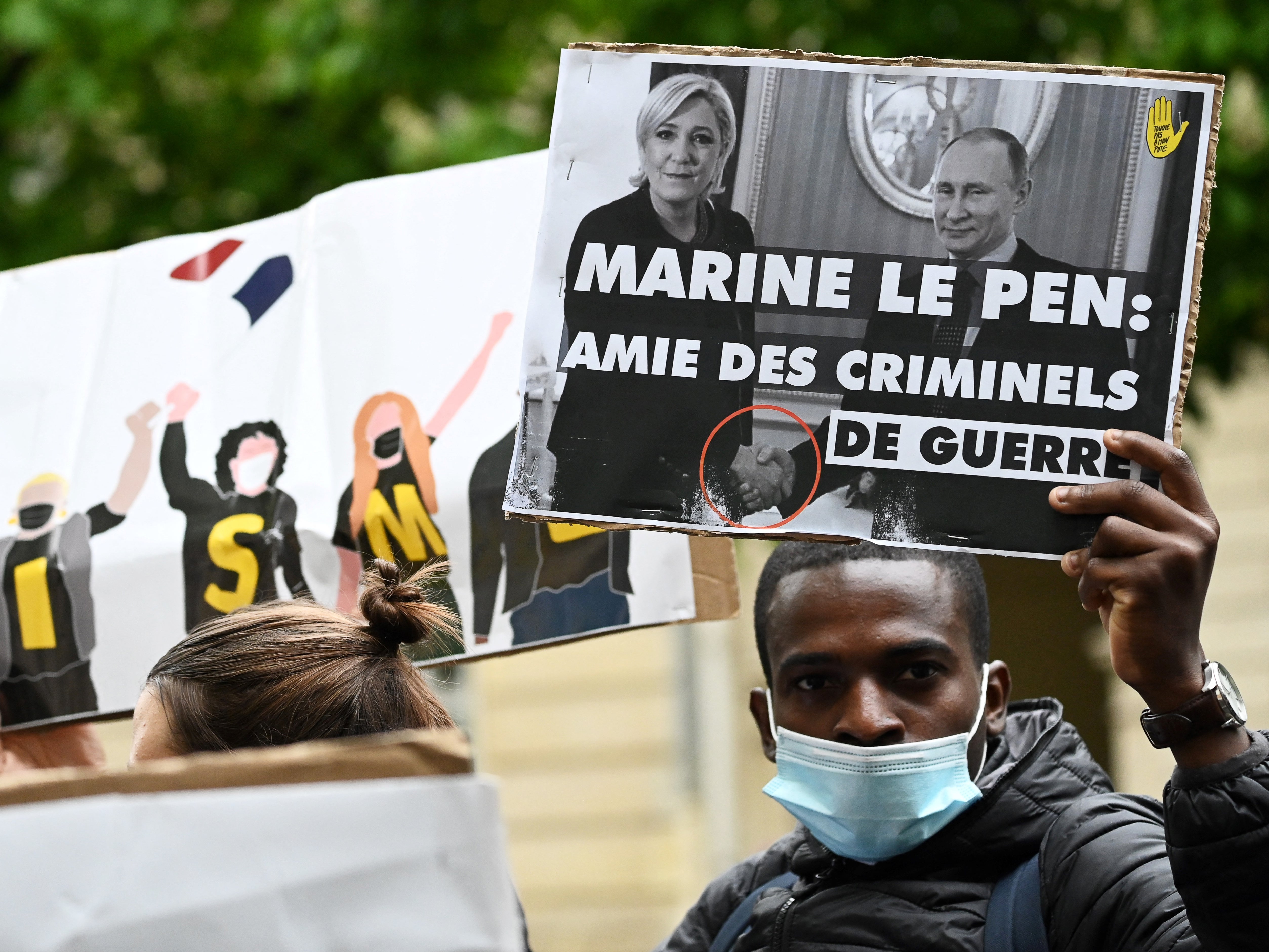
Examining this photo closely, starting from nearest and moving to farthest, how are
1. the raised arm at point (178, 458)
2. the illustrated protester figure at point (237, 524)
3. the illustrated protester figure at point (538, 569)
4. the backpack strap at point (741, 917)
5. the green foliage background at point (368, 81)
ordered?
the backpack strap at point (741, 917) < the illustrated protester figure at point (538, 569) < the illustrated protester figure at point (237, 524) < the raised arm at point (178, 458) < the green foliage background at point (368, 81)

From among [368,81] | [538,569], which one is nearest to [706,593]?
[538,569]

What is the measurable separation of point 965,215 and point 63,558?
192 cm

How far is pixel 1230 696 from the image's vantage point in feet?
6.26

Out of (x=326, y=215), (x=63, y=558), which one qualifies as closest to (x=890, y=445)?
(x=326, y=215)

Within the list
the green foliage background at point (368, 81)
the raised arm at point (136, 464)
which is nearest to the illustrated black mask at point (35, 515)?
the raised arm at point (136, 464)

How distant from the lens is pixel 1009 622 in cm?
445

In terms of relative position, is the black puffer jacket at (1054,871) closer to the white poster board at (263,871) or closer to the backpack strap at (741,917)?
the backpack strap at (741,917)

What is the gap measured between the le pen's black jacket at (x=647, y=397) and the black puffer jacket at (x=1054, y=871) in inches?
29.4

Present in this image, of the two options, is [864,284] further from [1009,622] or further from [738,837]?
[738,837]

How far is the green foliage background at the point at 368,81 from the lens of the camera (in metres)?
5.48

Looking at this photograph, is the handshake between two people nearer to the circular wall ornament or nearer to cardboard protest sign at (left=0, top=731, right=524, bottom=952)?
the circular wall ornament

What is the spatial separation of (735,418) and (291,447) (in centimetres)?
123

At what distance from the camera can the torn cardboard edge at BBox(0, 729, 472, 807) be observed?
4.83 ft

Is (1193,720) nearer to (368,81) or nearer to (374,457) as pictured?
(374,457)
